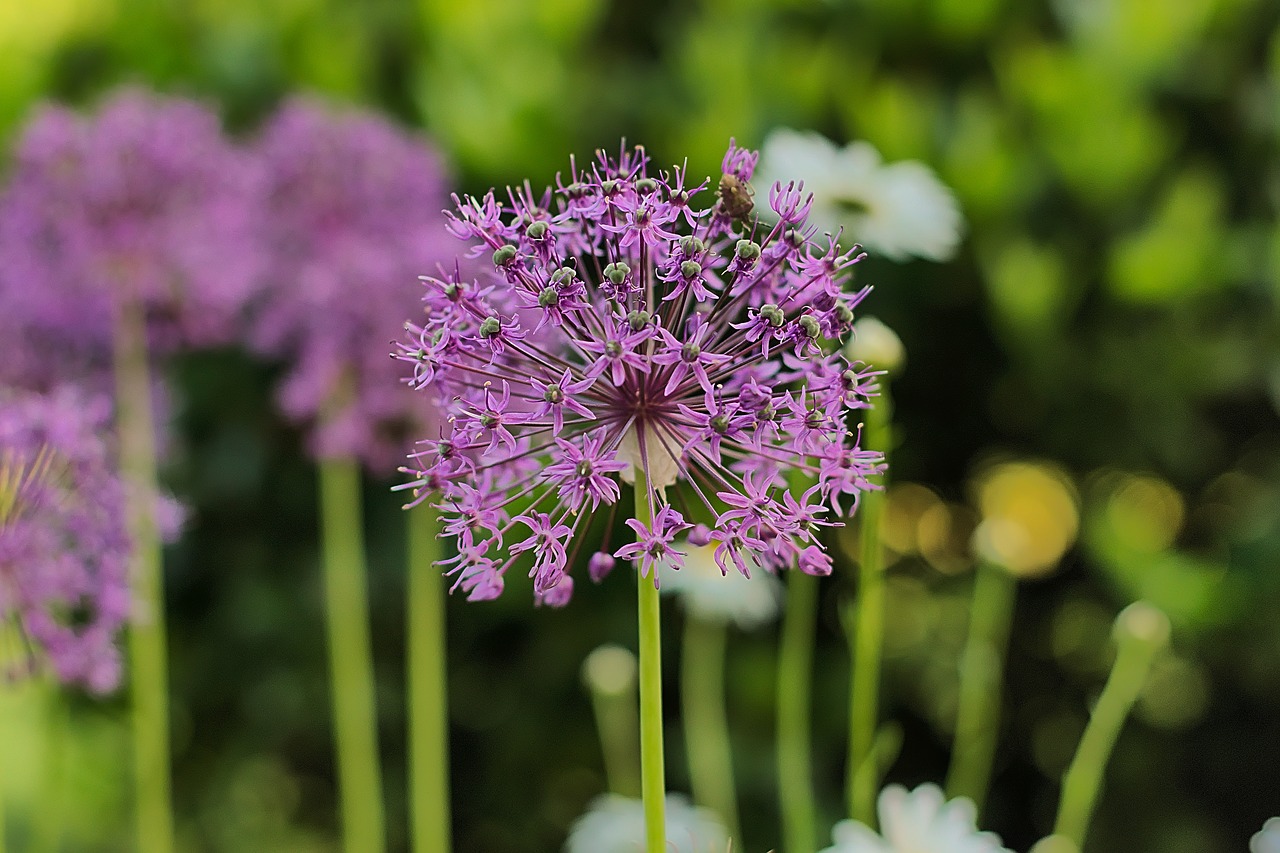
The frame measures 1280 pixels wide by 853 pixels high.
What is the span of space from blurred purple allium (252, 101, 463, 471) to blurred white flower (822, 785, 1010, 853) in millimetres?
733

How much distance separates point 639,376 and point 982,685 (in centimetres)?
82

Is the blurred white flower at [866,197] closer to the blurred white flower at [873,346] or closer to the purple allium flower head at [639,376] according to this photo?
the blurred white flower at [873,346]

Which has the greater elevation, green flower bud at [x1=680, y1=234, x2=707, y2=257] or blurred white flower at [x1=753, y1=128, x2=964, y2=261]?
blurred white flower at [x1=753, y1=128, x2=964, y2=261]

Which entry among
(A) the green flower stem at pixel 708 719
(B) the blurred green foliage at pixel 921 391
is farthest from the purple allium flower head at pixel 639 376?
(B) the blurred green foliage at pixel 921 391

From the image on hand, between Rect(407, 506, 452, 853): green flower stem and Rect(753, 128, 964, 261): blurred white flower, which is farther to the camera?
Rect(407, 506, 452, 853): green flower stem

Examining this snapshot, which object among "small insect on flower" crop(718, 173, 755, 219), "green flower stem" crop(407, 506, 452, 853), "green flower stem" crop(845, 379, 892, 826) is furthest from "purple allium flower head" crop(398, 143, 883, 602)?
"green flower stem" crop(407, 506, 452, 853)

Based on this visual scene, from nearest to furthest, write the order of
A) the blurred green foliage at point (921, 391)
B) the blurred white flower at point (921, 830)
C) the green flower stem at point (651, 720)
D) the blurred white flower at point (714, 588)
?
the green flower stem at point (651, 720), the blurred white flower at point (921, 830), the blurred white flower at point (714, 588), the blurred green foliage at point (921, 391)

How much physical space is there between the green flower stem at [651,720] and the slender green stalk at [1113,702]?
1.66 ft

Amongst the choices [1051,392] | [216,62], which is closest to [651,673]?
[1051,392]

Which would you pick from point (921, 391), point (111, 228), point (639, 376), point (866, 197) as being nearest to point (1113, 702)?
point (866, 197)

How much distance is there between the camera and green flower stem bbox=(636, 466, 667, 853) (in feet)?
1.81

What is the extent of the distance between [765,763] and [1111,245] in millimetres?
916

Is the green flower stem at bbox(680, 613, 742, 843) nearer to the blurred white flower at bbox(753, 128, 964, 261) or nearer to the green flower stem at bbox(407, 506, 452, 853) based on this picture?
the green flower stem at bbox(407, 506, 452, 853)

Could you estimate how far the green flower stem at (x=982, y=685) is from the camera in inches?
46.8
